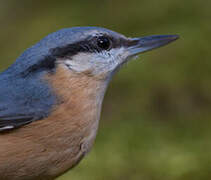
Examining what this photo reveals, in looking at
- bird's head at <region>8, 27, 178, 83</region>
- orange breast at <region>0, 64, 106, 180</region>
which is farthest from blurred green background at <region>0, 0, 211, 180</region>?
bird's head at <region>8, 27, 178, 83</region>

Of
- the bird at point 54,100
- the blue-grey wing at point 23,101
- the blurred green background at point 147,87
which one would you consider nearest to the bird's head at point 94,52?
the bird at point 54,100

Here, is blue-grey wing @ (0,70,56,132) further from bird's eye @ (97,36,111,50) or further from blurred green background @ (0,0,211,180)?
blurred green background @ (0,0,211,180)

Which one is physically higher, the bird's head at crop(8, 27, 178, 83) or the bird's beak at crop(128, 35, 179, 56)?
the bird's head at crop(8, 27, 178, 83)

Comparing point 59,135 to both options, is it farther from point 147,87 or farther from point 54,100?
point 147,87

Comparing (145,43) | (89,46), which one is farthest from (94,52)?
(145,43)

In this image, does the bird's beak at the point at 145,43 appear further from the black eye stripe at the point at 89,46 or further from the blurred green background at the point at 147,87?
the blurred green background at the point at 147,87

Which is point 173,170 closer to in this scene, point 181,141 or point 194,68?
point 181,141
